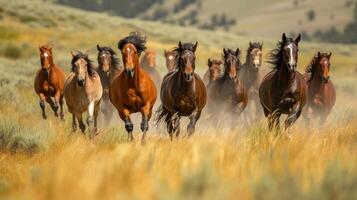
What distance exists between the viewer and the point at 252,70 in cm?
1711

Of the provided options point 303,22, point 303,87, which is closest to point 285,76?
point 303,87

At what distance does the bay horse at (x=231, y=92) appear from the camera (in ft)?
48.1

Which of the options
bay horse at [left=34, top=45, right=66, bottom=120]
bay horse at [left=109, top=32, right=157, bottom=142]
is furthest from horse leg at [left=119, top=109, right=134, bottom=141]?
bay horse at [left=34, top=45, right=66, bottom=120]

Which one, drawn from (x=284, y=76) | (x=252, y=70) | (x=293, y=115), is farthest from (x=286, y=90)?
(x=252, y=70)

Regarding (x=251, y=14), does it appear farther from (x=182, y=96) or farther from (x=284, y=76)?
(x=182, y=96)

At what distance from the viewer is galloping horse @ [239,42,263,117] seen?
54.9 ft

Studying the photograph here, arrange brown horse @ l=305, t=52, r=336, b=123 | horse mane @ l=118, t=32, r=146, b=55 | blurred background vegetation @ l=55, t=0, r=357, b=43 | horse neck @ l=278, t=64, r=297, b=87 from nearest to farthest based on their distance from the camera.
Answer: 1. horse mane @ l=118, t=32, r=146, b=55
2. horse neck @ l=278, t=64, r=297, b=87
3. brown horse @ l=305, t=52, r=336, b=123
4. blurred background vegetation @ l=55, t=0, r=357, b=43

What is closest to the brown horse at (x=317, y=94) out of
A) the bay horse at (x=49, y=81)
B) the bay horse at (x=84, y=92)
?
the bay horse at (x=84, y=92)

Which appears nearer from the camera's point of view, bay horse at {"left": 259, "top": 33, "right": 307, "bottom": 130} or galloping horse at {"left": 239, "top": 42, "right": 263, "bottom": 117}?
bay horse at {"left": 259, "top": 33, "right": 307, "bottom": 130}

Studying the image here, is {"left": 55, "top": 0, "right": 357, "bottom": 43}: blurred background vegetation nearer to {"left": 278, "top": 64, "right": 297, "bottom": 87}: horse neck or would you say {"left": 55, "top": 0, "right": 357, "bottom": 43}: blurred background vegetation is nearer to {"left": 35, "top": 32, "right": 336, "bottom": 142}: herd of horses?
{"left": 35, "top": 32, "right": 336, "bottom": 142}: herd of horses

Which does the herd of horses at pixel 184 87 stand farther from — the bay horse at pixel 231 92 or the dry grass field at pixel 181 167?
the dry grass field at pixel 181 167

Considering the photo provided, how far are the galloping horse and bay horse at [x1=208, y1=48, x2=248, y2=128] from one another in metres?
1.68

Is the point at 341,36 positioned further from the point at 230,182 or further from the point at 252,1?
the point at 230,182

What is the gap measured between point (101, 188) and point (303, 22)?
152 meters
